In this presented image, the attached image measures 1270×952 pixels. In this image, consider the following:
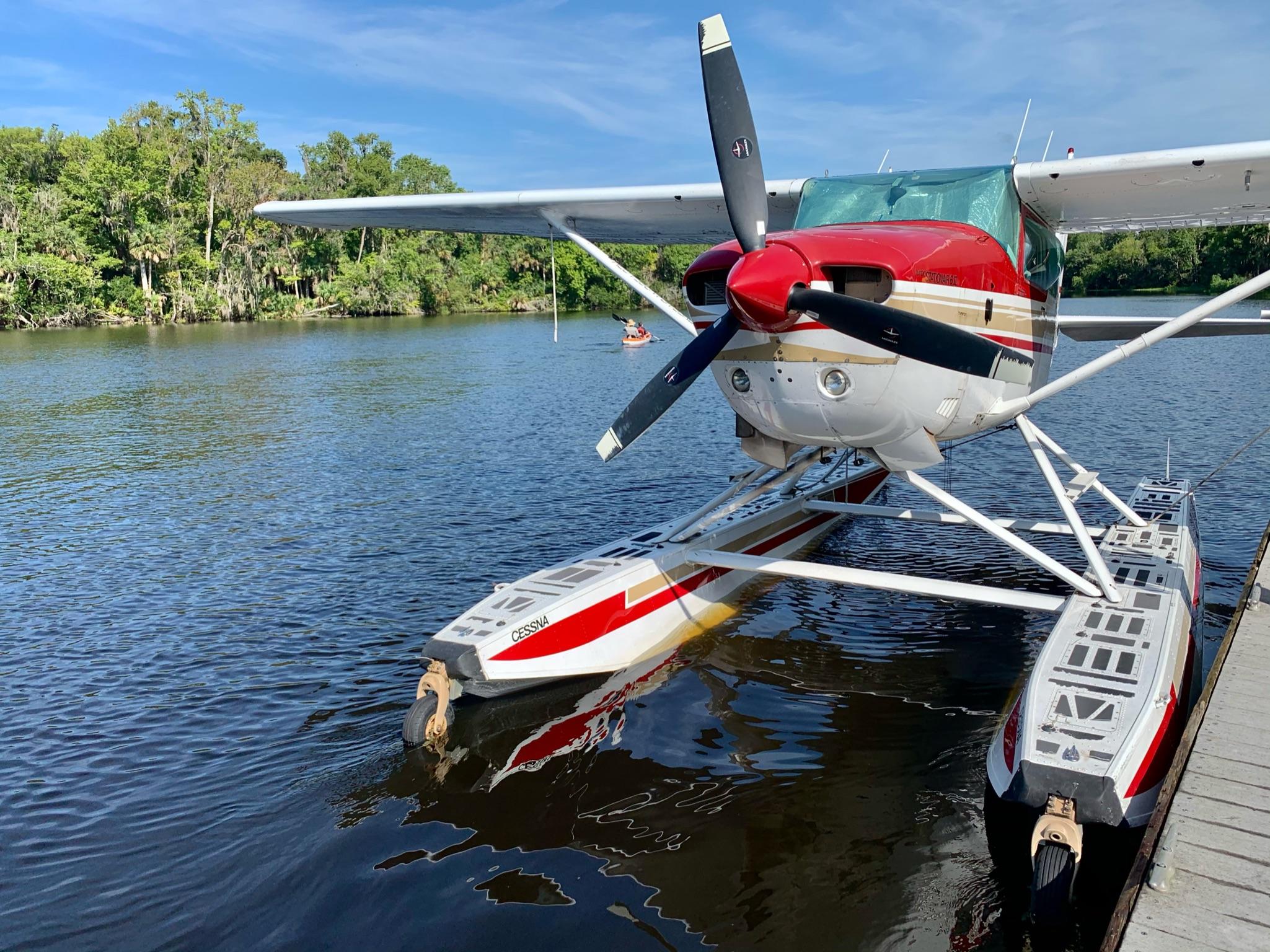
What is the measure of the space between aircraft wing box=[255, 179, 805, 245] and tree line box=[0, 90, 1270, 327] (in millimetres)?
38335

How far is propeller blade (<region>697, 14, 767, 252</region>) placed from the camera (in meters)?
5.18

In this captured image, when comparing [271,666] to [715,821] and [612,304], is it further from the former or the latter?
[612,304]

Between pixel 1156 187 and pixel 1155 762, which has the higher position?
pixel 1156 187

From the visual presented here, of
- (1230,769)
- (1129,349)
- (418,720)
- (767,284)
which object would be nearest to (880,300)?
(767,284)

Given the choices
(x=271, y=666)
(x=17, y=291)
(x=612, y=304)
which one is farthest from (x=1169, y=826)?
(x=612, y=304)

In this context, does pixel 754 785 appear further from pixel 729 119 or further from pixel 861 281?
pixel 729 119

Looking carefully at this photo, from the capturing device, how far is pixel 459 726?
20.2ft

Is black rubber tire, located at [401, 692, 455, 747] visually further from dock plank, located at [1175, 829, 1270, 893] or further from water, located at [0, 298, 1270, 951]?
dock plank, located at [1175, 829, 1270, 893]

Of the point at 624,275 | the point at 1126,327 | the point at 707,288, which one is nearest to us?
the point at 707,288

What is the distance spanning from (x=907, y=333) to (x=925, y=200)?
6.20 feet

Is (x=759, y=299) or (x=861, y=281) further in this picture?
(x=861, y=281)

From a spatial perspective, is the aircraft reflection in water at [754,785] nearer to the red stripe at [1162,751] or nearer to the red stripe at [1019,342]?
the red stripe at [1162,751]

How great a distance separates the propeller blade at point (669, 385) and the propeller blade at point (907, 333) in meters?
0.52

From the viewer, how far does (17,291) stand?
157ft
